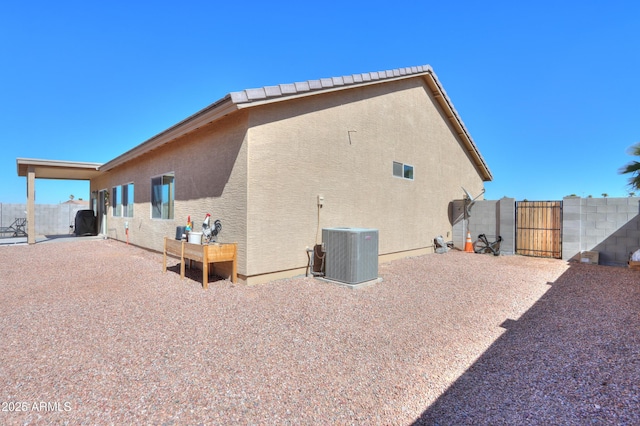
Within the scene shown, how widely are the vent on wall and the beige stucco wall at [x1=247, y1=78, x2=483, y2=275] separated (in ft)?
2.03

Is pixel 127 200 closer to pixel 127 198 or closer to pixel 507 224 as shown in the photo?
pixel 127 198

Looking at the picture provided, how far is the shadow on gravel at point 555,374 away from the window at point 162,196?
8155 mm

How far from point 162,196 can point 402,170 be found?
746 cm

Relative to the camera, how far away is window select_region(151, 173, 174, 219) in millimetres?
8328

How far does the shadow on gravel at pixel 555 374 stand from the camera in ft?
6.93

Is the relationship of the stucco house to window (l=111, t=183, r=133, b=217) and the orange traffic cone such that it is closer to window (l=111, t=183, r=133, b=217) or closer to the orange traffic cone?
window (l=111, t=183, r=133, b=217)

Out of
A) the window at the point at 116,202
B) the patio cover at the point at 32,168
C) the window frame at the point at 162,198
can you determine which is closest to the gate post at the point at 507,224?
the window frame at the point at 162,198

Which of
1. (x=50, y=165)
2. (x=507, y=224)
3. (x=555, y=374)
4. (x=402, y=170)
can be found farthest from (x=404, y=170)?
(x=50, y=165)

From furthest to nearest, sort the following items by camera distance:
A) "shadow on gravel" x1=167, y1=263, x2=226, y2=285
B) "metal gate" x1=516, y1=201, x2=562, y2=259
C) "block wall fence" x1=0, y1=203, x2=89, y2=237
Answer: "block wall fence" x1=0, y1=203, x2=89, y2=237 → "metal gate" x1=516, y1=201, x2=562, y2=259 → "shadow on gravel" x1=167, y1=263, x2=226, y2=285

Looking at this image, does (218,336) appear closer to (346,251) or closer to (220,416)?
(220,416)

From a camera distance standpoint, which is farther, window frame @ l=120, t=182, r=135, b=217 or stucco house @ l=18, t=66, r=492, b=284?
window frame @ l=120, t=182, r=135, b=217

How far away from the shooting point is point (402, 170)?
30.2ft

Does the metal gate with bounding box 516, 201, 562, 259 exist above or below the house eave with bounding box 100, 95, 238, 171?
below

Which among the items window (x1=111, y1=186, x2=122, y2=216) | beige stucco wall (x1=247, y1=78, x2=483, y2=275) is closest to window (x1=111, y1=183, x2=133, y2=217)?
window (x1=111, y1=186, x2=122, y2=216)
